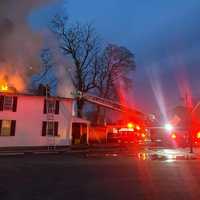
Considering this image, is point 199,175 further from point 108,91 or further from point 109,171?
point 108,91

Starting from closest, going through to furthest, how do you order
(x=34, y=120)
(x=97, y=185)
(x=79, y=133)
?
1. (x=97, y=185)
2. (x=34, y=120)
3. (x=79, y=133)

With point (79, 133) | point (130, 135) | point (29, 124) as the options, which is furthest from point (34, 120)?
point (130, 135)

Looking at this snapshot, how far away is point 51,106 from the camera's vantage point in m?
37.6

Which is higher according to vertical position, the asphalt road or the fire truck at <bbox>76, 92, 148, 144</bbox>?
the fire truck at <bbox>76, 92, 148, 144</bbox>

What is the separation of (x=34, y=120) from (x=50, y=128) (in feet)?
5.89

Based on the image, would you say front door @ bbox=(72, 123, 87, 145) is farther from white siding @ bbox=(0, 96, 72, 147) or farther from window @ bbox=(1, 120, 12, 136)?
window @ bbox=(1, 120, 12, 136)

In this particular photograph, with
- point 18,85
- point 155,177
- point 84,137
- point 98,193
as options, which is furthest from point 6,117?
point 98,193

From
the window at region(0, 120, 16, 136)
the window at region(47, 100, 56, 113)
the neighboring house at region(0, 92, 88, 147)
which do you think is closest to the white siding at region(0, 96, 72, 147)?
the neighboring house at region(0, 92, 88, 147)

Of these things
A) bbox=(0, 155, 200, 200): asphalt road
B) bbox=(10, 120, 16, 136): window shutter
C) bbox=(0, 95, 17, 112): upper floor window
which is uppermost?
bbox=(0, 95, 17, 112): upper floor window

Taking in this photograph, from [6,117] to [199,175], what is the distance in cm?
2367

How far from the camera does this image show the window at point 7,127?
34475 millimetres

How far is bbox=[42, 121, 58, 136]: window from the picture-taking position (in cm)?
3647

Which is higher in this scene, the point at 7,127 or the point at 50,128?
the point at 50,128

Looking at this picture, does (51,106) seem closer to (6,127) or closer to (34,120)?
(34,120)
